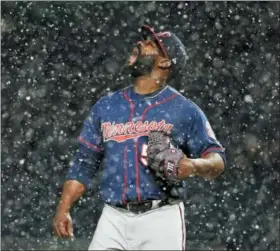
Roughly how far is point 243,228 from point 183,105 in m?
3.72

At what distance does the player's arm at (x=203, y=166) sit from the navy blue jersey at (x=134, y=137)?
60 mm

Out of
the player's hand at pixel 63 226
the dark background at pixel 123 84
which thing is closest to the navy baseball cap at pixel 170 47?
the player's hand at pixel 63 226

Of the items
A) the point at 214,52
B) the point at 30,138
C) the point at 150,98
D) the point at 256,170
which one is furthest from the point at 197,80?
the point at 150,98

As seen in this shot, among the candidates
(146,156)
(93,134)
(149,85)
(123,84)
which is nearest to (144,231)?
(146,156)

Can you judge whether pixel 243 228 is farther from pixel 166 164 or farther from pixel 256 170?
pixel 166 164

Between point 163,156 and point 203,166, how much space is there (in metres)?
0.22

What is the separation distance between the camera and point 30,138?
328 inches

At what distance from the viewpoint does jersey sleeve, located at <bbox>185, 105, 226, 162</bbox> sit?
15.9 ft

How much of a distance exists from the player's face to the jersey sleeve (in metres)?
0.36

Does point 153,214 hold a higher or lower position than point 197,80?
higher

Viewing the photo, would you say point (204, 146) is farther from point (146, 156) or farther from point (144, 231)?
point (144, 231)

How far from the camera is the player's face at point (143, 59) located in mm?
4984

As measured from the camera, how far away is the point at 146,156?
4.79 meters

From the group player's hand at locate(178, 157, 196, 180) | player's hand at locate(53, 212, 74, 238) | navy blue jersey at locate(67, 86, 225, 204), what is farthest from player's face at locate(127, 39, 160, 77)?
player's hand at locate(53, 212, 74, 238)
